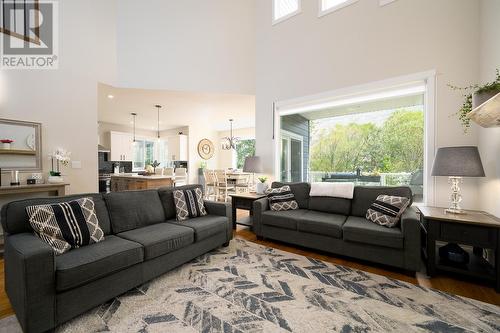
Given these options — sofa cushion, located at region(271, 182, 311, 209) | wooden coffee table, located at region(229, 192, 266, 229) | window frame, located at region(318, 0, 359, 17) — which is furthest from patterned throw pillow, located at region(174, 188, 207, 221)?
window frame, located at region(318, 0, 359, 17)

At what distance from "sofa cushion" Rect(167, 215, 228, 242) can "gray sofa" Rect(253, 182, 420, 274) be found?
630 millimetres

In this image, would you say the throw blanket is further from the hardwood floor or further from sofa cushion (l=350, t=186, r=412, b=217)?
the hardwood floor

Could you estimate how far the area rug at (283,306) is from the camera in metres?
1.57

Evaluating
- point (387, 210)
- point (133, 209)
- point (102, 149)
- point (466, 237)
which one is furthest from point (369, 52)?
point (102, 149)

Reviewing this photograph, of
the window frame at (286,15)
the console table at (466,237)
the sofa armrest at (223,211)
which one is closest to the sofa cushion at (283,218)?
the sofa armrest at (223,211)

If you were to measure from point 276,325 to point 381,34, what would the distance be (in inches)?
154

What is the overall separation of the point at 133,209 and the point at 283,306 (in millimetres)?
1934

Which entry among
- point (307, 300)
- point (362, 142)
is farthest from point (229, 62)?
point (307, 300)

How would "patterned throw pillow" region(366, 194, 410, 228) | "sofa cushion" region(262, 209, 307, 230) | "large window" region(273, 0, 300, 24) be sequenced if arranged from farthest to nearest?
"large window" region(273, 0, 300, 24) < "sofa cushion" region(262, 209, 307, 230) < "patterned throw pillow" region(366, 194, 410, 228)

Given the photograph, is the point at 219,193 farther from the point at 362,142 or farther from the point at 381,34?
the point at 381,34

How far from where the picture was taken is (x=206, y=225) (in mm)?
2639

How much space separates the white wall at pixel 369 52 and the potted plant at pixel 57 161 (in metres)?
3.43

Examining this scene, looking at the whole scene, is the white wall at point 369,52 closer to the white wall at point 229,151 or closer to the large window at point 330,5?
the large window at point 330,5

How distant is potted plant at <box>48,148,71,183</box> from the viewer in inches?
134
